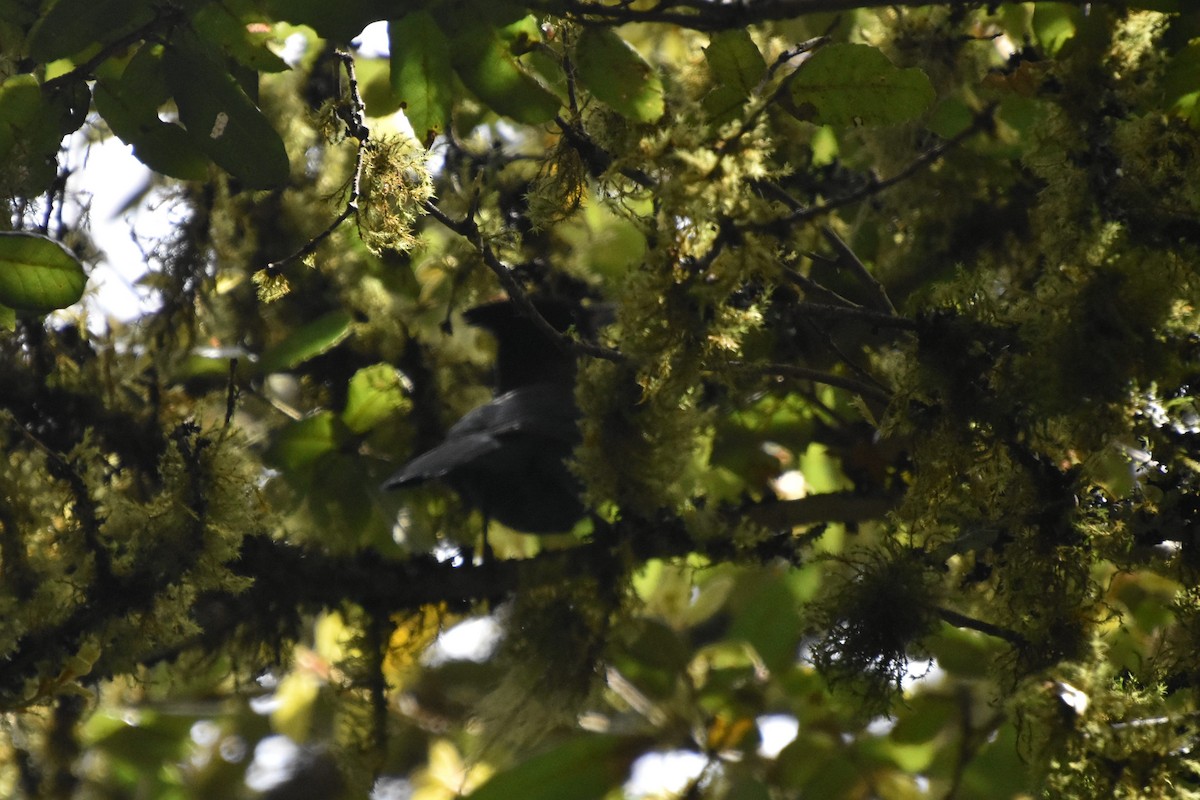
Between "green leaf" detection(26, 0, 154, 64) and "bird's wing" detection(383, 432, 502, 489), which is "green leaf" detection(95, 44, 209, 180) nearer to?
"green leaf" detection(26, 0, 154, 64)

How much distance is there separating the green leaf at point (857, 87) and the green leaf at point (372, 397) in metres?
0.73

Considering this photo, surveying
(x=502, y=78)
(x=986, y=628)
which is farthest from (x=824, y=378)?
(x=502, y=78)

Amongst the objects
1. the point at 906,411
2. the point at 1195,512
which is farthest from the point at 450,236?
the point at 1195,512

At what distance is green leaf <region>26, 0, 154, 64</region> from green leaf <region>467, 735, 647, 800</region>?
0.89 metres

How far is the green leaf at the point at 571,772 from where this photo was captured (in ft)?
4.58

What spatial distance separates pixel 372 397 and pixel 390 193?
58 cm

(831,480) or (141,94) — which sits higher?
(141,94)

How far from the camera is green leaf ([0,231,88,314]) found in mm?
872

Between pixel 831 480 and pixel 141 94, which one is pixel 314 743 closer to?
pixel 831 480

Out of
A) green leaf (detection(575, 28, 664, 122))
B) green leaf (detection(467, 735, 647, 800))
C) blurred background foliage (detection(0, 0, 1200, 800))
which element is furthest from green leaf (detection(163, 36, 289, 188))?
green leaf (detection(467, 735, 647, 800))

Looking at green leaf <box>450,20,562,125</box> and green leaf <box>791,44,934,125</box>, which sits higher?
green leaf <box>450,20,562,125</box>

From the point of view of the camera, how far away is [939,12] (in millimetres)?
1334

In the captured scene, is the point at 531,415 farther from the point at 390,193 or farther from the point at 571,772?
the point at 571,772

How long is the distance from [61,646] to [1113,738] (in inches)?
32.3
